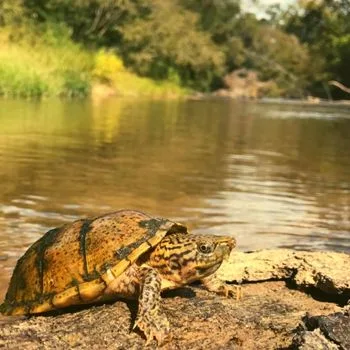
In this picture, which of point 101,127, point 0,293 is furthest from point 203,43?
point 0,293

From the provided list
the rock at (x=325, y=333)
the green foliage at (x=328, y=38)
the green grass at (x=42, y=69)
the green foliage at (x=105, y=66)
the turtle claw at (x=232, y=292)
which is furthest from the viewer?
the green foliage at (x=328, y=38)

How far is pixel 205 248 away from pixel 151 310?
1.51 ft

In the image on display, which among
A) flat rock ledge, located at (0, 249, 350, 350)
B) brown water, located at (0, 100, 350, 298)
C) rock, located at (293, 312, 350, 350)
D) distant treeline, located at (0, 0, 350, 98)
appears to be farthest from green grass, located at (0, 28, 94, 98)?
rock, located at (293, 312, 350, 350)

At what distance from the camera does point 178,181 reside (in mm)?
9578

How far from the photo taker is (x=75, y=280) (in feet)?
12.3

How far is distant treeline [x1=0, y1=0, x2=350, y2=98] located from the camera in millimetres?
41031

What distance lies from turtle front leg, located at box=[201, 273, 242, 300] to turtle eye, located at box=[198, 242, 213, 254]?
42cm

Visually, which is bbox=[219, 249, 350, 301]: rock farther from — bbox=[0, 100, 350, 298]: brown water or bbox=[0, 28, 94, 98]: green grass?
bbox=[0, 28, 94, 98]: green grass

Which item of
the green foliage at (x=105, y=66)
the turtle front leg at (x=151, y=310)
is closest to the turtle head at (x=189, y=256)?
the turtle front leg at (x=151, y=310)

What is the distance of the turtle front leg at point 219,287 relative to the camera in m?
4.05

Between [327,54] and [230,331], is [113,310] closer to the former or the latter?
[230,331]

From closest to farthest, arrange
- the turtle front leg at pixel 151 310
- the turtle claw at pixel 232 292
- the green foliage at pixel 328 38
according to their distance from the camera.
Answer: the turtle front leg at pixel 151 310 < the turtle claw at pixel 232 292 < the green foliage at pixel 328 38

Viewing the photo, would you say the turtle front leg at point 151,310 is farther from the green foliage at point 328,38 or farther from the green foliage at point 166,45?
the green foliage at point 328,38

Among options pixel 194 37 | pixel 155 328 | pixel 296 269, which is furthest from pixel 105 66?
pixel 155 328
